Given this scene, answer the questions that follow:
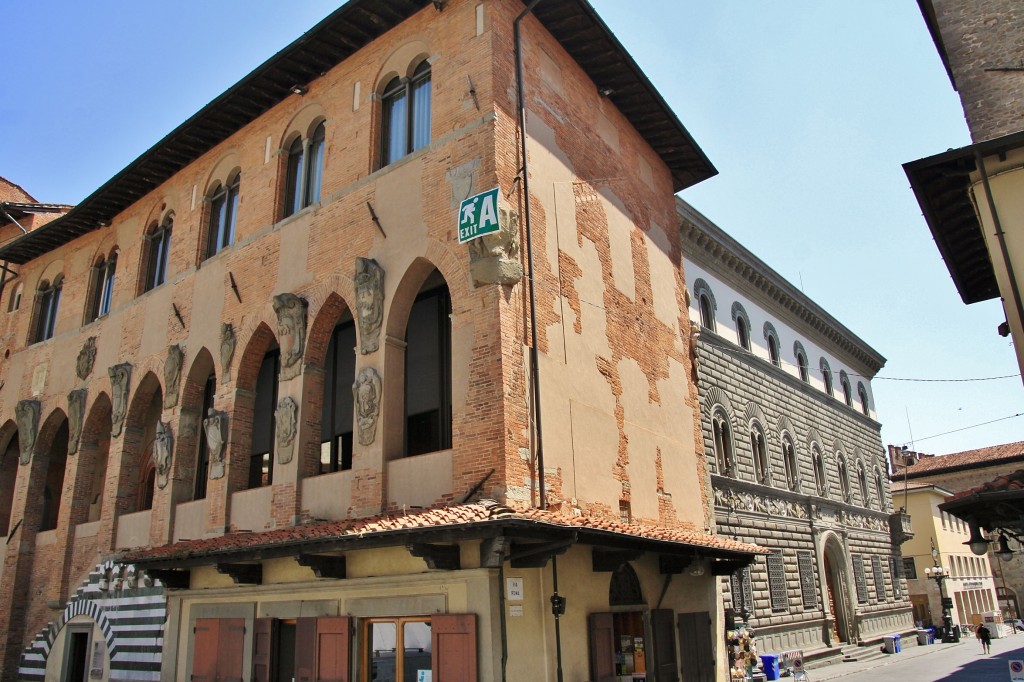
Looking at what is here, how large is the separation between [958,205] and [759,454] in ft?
41.5

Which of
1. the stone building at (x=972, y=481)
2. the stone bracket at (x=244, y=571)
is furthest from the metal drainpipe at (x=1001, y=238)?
the stone building at (x=972, y=481)

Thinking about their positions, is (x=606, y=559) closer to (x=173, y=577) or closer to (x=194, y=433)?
(x=173, y=577)

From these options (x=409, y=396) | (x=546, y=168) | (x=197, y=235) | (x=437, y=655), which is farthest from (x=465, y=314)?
(x=197, y=235)

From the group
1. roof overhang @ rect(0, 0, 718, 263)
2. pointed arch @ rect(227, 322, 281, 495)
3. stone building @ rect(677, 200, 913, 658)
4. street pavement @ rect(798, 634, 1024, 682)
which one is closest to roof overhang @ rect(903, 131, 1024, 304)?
stone building @ rect(677, 200, 913, 658)

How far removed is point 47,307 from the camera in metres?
21.6

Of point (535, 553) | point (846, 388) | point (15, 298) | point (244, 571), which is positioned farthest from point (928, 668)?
point (15, 298)

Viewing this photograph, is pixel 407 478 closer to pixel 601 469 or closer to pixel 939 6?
pixel 601 469

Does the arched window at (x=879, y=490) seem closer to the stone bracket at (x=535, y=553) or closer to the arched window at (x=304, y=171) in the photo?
the stone bracket at (x=535, y=553)

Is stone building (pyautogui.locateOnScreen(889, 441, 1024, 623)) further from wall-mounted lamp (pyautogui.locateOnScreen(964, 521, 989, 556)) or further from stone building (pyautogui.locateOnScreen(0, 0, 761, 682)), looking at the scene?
wall-mounted lamp (pyautogui.locateOnScreen(964, 521, 989, 556))

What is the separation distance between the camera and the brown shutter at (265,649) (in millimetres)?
11875

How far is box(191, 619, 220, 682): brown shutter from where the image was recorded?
41.9 ft

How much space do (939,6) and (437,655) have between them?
13.2 m

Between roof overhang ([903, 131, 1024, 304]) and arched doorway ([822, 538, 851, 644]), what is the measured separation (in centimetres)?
1449

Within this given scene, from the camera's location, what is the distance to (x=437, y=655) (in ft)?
31.7
